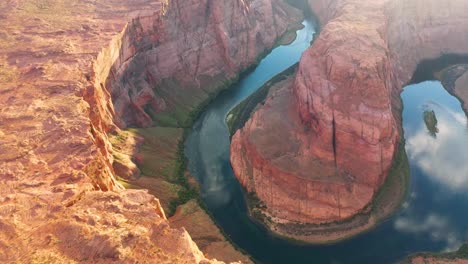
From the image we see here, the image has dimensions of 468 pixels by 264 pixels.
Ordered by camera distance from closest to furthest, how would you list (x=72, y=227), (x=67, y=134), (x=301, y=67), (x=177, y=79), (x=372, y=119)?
1. (x=72, y=227)
2. (x=67, y=134)
3. (x=372, y=119)
4. (x=301, y=67)
5. (x=177, y=79)

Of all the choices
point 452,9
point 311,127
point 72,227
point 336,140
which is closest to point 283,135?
point 311,127

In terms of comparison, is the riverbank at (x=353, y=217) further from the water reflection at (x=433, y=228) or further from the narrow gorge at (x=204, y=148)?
the water reflection at (x=433, y=228)

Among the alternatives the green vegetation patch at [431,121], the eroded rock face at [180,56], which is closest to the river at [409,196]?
the green vegetation patch at [431,121]

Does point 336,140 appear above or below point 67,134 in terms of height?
below

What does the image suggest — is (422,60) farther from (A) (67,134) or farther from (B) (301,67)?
(A) (67,134)

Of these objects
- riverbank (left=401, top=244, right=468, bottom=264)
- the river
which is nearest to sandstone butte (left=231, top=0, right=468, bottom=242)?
the river
